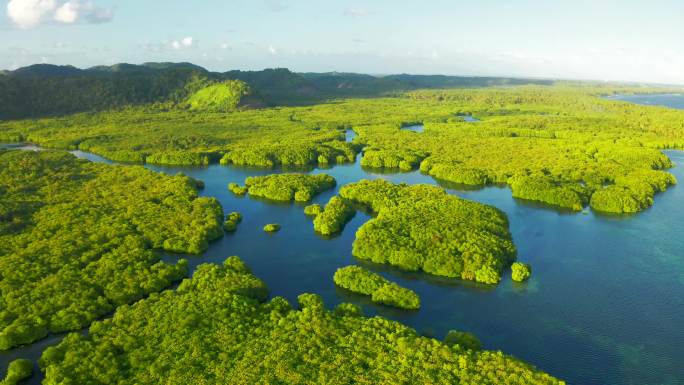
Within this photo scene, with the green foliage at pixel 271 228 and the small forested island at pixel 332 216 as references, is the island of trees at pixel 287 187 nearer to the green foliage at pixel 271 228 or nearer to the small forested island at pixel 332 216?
the small forested island at pixel 332 216

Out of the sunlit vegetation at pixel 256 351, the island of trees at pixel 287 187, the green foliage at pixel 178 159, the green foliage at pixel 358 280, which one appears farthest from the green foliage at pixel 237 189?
the sunlit vegetation at pixel 256 351

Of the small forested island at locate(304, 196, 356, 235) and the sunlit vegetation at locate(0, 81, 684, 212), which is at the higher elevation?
the sunlit vegetation at locate(0, 81, 684, 212)

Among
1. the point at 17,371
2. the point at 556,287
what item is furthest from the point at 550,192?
the point at 17,371

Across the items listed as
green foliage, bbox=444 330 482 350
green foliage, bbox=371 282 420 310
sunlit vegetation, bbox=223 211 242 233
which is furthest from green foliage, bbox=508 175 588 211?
sunlit vegetation, bbox=223 211 242 233

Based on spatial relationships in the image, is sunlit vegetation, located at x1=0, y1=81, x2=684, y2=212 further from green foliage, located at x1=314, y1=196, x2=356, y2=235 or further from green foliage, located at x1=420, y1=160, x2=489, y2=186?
green foliage, located at x1=314, y1=196, x2=356, y2=235

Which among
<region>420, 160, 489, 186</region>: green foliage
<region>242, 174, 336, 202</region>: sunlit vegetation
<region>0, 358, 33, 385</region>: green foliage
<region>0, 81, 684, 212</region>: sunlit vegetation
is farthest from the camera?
<region>420, 160, 489, 186</region>: green foliage

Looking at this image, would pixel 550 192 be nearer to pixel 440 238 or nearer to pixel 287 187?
pixel 440 238

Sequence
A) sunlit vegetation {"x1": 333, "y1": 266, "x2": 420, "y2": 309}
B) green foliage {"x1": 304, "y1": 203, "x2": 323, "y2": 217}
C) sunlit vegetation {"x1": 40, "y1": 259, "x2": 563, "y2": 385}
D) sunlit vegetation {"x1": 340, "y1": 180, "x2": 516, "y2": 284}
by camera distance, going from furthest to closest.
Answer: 1. green foliage {"x1": 304, "y1": 203, "x2": 323, "y2": 217}
2. sunlit vegetation {"x1": 340, "y1": 180, "x2": 516, "y2": 284}
3. sunlit vegetation {"x1": 333, "y1": 266, "x2": 420, "y2": 309}
4. sunlit vegetation {"x1": 40, "y1": 259, "x2": 563, "y2": 385}
